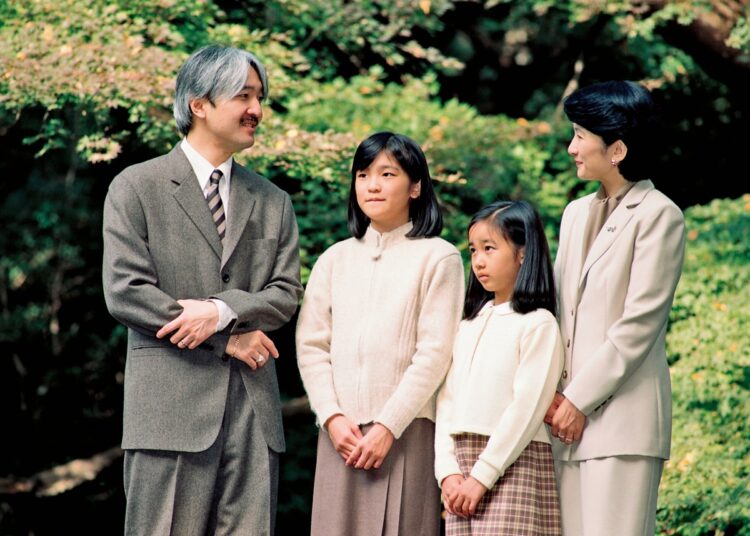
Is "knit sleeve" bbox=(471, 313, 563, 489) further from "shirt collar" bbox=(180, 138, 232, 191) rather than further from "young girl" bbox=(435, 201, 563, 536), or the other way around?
"shirt collar" bbox=(180, 138, 232, 191)

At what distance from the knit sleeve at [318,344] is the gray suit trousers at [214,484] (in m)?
0.22

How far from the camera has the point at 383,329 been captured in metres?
3.79

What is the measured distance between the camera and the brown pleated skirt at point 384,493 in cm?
371

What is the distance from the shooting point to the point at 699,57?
7.20 meters

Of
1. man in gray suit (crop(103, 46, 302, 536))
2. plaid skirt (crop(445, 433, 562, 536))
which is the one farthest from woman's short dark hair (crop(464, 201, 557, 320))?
man in gray suit (crop(103, 46, 302, 536))

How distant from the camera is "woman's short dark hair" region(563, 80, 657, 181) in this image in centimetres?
361

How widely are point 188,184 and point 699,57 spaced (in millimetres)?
4438

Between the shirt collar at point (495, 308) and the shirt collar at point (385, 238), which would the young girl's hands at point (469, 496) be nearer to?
the shirt collar at point (495, 308)

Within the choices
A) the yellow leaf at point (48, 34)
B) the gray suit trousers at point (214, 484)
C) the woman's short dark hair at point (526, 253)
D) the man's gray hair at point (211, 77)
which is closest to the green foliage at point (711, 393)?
the woman's short dark hair at point (526, 253)

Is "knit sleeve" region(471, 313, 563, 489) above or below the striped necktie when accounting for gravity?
below

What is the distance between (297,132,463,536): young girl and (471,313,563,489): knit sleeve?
283mm

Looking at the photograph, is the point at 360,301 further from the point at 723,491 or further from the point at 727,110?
the point at 727,110

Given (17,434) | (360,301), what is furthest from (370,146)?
(17,434)

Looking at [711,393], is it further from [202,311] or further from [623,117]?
[202,311]
